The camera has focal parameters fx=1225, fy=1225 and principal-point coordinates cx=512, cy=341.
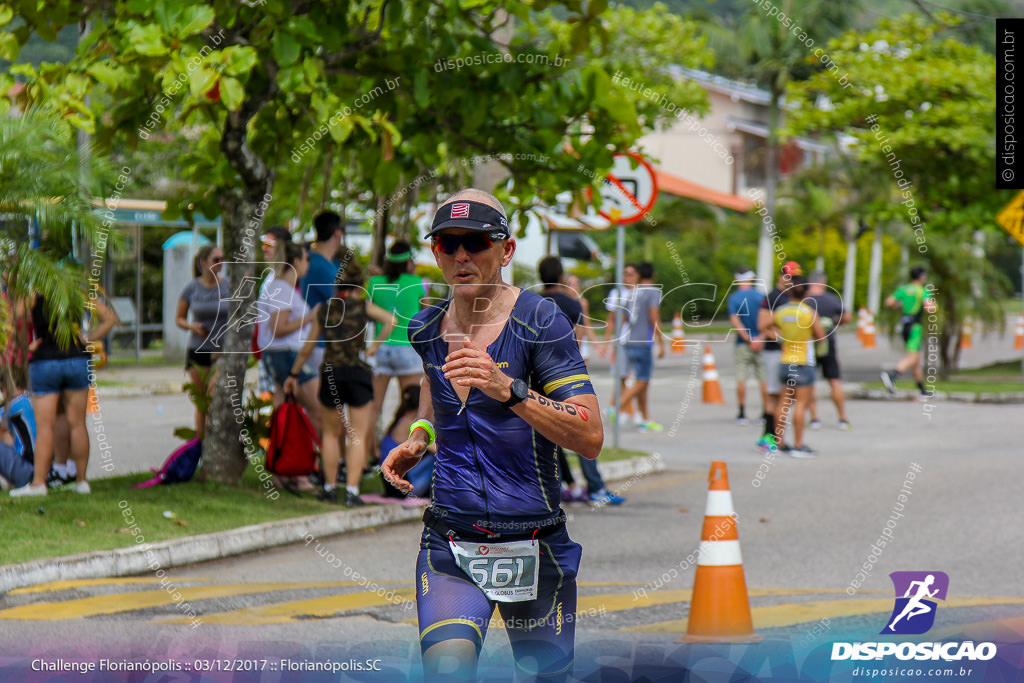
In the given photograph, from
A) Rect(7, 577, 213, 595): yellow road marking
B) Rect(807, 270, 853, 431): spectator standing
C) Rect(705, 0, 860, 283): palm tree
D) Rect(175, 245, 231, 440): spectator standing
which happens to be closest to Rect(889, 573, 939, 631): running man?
Rect(7, 577, 213, 595): yellow road marking

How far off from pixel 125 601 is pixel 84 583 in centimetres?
44

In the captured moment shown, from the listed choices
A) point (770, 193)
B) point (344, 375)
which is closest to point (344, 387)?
point (344, 375)

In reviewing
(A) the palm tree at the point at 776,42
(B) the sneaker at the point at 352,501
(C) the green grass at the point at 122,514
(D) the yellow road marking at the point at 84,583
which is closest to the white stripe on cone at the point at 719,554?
(D) the yellow road marking at the point at 84,583

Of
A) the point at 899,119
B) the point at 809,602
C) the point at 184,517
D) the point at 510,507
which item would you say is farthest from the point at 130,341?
the point at 510,507

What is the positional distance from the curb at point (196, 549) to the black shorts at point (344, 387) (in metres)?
0.77

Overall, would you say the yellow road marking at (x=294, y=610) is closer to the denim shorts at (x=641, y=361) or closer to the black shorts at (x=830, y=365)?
the denim shorts at (x=641, y=361)

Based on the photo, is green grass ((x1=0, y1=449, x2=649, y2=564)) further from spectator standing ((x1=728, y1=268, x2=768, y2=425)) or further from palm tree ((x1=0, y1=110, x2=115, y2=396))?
spectator standing ((x1=728, y1=268, x2=768, y2=425))

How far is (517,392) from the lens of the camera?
304 cm

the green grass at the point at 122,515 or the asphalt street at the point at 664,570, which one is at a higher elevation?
the green grass at the point at 122,515

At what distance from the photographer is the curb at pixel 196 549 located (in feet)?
20.9

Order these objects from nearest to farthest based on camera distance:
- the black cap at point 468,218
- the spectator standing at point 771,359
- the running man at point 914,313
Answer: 1. the black cap at point 468,218
2. the spectator standing at point 771,359
3. the running man at point 914,313

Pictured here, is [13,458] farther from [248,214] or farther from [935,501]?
[935,501]

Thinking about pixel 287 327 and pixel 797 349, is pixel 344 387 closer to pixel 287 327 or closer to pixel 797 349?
pixel 287 327

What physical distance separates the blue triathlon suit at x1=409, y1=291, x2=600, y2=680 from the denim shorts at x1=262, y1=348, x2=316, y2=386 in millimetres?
5755
